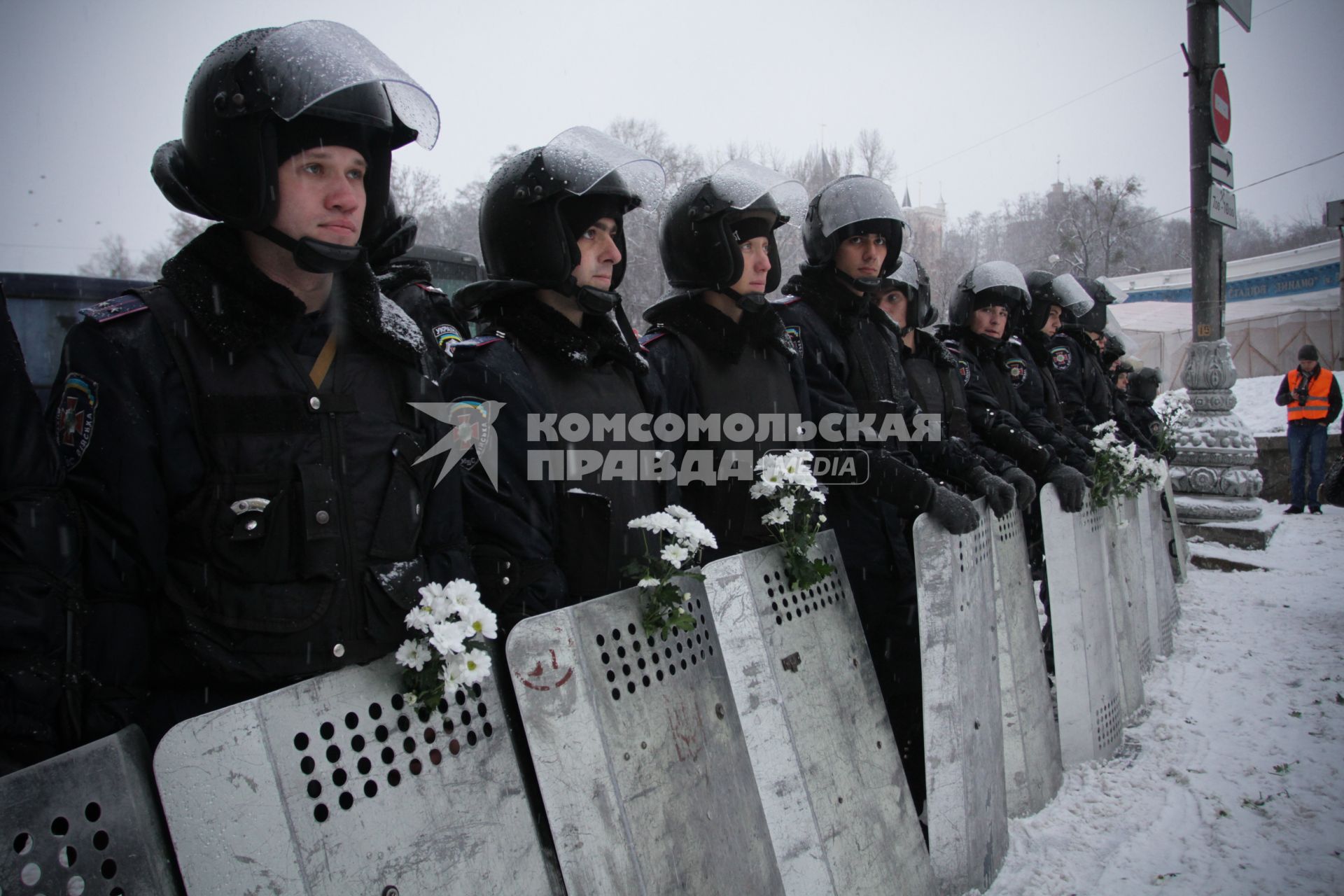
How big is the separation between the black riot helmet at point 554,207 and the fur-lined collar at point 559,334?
0.21 ft

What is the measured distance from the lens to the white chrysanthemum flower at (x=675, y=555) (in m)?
2.13

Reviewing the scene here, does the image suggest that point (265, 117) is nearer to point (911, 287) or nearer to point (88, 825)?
point (88, 825)

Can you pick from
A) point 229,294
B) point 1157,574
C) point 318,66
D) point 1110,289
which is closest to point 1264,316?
point 1110,289

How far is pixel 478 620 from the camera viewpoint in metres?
1.67

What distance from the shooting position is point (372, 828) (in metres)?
1.60

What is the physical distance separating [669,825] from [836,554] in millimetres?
1202

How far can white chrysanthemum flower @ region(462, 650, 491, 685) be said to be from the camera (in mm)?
1689

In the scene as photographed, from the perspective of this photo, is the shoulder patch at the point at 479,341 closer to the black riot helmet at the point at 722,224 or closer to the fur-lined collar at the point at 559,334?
the fur-lined collar at the point at 559,334

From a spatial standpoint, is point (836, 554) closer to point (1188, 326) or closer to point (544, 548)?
point (544, 548)

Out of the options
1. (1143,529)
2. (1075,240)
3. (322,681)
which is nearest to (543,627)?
(322,681)

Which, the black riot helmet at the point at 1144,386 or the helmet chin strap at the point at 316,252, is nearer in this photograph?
the helmet chin strap at the point at 316,252

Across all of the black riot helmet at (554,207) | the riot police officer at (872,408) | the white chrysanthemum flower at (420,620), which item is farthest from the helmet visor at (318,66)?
the riot police officer at (872,408)

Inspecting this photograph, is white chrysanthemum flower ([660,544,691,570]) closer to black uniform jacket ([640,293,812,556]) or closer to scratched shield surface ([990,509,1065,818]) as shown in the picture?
black uniform jacket ([640,293,812,556])

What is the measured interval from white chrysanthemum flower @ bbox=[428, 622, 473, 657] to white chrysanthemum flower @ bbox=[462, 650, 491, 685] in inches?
1.9
